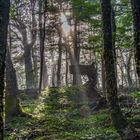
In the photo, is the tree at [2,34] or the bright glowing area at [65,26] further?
the bright glowing area at [65,26]

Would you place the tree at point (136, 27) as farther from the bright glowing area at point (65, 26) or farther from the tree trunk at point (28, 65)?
the tree trunk at point (28, 65)

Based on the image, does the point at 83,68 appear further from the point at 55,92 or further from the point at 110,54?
the point at 110,54

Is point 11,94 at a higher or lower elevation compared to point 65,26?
lower

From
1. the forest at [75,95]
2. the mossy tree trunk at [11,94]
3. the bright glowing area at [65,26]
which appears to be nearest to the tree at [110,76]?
the forest at [75,95]

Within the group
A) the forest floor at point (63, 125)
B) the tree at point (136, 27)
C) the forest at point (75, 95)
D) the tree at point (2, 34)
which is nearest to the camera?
the tree at point (2, 34)

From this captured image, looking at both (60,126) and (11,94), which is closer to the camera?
(60,126)

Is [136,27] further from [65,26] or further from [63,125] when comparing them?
[65,26]

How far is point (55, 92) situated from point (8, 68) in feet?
29.6

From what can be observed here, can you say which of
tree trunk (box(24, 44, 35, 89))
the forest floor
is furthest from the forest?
tree trunk (box(24, 44, 35, 89))

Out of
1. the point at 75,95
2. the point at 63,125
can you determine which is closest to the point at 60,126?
the point at 63,125

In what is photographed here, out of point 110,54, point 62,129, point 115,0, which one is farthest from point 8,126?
point 115,0

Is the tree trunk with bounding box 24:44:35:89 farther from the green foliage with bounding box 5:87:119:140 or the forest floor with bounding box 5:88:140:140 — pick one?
the forest floor with bounding box 5:88:140:140

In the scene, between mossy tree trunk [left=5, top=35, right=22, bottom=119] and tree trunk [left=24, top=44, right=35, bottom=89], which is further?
tree trunk [left=24, top=44, right=35, bottom=89]

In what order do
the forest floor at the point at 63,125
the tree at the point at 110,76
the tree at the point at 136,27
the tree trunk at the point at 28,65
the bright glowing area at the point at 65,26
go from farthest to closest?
the tree trunk at the point at 28,65 < the bright glowing area at the point at 65,26 < the forest floor at the point at 63,125 < the tree at the point at 110,76 < the tree at the point at 136,27
